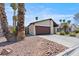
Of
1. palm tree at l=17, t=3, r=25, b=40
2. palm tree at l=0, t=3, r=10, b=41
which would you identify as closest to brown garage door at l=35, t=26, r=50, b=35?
palm tree at l=17, t=3, r=25, b=40

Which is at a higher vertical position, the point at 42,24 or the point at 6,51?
the point at 42,24

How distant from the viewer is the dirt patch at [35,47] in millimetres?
4215

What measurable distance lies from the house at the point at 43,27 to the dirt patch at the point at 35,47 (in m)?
0.11

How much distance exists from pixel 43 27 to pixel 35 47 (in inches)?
13.4

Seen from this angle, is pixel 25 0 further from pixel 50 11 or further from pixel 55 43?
pixel 55 43

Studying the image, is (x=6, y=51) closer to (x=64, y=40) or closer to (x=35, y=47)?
(x=35, y=47)

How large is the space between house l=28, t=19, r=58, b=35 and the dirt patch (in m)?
0.11

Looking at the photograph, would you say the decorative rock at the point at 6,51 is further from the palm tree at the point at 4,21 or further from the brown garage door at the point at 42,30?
the brown garage door at the point at 42,30

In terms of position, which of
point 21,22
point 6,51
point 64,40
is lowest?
point 6,51

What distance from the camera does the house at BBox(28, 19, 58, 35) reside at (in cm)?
434

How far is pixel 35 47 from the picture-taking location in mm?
4266

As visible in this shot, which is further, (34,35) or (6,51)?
(34,35)

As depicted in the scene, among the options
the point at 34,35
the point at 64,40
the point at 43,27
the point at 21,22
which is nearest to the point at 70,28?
Answer: the point at 64,40

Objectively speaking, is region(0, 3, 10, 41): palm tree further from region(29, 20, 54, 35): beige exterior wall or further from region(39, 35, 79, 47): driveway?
region(39, 35, 79, 47): driveway
